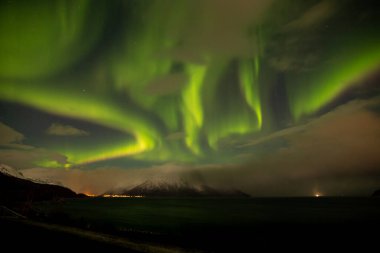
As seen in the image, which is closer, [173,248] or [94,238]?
[173,248]

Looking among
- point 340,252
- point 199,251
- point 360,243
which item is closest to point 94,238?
point 199,251

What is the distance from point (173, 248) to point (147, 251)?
3.68 ft

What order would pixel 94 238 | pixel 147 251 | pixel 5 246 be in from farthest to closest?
pixel 94 238
pixel 5 246
pixel 147 251

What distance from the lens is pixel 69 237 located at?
15312mm

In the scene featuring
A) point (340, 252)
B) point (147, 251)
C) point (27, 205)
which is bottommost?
point (340, 252)

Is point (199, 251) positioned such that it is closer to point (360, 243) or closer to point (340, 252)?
point (340, 252)

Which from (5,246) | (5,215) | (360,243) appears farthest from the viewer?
(360,243)

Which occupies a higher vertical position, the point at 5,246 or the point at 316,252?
the point at 5,246

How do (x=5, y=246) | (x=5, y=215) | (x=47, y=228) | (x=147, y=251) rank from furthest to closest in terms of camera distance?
(x=5, y=215) → (x=47, y=228) → (x=5, y=246) → (x=147, y=251)

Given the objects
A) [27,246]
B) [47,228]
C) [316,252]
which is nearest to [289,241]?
[316,252]

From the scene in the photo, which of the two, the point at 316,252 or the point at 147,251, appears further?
the point at 316,252

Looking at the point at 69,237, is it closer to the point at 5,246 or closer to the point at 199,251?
the point at 5,246

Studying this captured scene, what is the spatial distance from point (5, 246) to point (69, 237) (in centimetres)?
344

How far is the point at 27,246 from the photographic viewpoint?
12.5 metres
